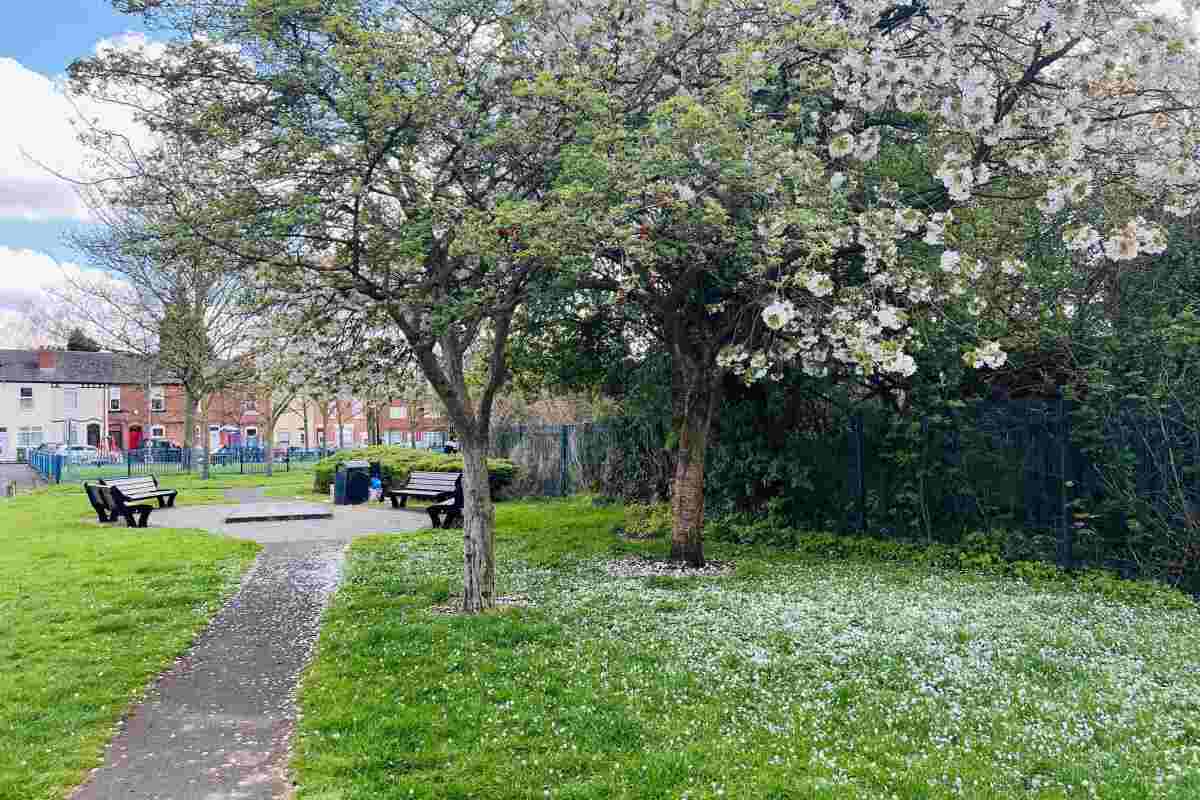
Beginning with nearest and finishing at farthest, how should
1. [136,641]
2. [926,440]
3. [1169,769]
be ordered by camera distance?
[1169,769] < [136,641] < [926,440]

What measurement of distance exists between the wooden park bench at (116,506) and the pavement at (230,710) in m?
6.58

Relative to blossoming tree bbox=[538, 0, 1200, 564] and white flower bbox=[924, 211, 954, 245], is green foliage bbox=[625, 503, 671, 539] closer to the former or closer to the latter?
blossoming tree bbox=[538, 0, 1200, 564]

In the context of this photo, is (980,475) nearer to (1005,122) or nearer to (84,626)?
(1005,122)

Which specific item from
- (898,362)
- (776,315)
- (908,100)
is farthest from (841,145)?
(898,362)

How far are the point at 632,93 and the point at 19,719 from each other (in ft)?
23.2

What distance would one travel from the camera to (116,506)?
53.4ft

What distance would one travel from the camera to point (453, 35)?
306 inches

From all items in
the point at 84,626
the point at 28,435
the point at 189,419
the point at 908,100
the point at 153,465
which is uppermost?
the point at 908,100

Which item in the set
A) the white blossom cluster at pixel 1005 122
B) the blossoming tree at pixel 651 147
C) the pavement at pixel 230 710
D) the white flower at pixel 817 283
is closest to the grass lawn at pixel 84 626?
the pavement at pixel 230 710

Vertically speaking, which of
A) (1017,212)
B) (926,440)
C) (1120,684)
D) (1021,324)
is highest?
(1017,212)

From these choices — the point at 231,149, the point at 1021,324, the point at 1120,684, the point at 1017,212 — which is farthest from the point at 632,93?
the point at 1120,684

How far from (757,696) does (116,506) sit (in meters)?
14.8

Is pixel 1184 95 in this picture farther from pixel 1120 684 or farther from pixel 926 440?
pixel 1120 684

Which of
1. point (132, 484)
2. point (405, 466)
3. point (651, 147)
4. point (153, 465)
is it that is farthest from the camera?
point (153, 465)
